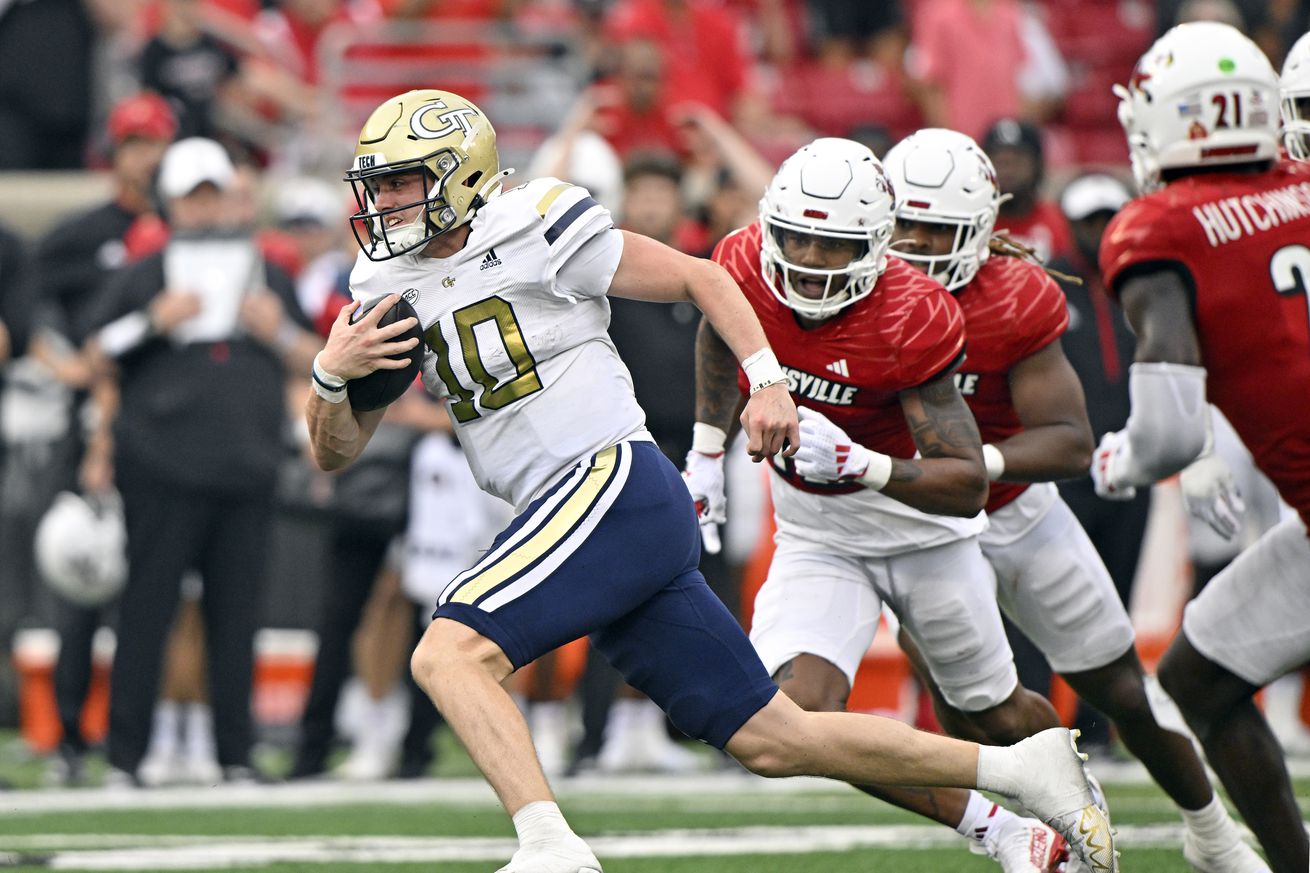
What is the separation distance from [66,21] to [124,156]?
101 inches

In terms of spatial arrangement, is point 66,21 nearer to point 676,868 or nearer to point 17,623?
point 17,623

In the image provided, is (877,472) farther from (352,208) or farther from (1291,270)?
(352,208)

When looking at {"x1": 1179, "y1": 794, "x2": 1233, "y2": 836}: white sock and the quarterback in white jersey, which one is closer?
the quarterback in white jersey

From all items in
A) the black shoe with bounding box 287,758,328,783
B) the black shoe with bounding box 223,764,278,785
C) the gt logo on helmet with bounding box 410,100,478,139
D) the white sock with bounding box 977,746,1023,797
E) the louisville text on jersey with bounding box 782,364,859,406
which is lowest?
the black shoe with bounding box 287,758,328,783

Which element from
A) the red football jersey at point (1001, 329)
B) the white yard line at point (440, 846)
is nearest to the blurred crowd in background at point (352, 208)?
the white yard line at point (440, 846)

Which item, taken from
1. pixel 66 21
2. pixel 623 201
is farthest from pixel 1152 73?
pixel 66 21

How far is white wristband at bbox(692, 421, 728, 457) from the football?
100cm

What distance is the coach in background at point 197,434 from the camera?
7898 millimetres

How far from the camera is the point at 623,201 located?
28.0 ft

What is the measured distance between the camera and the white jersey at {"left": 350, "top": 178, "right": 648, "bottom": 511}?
456cm

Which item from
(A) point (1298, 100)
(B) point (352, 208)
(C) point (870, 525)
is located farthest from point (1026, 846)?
(B) point (352, 208)

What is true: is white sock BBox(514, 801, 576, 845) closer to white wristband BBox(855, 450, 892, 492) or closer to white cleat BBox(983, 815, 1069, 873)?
white wristband BBox(855, 450, 892, 492)

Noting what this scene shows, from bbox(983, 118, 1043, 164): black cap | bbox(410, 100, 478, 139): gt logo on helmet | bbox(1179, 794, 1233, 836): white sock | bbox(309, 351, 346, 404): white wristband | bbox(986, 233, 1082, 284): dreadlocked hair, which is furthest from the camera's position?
bbox(983, 118, 1043, 164): black cap

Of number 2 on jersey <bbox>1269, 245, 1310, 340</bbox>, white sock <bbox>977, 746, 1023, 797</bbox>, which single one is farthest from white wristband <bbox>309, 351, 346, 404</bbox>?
number 2 on jersey <bbox>1269, 245, 1310, 340</bbox>
